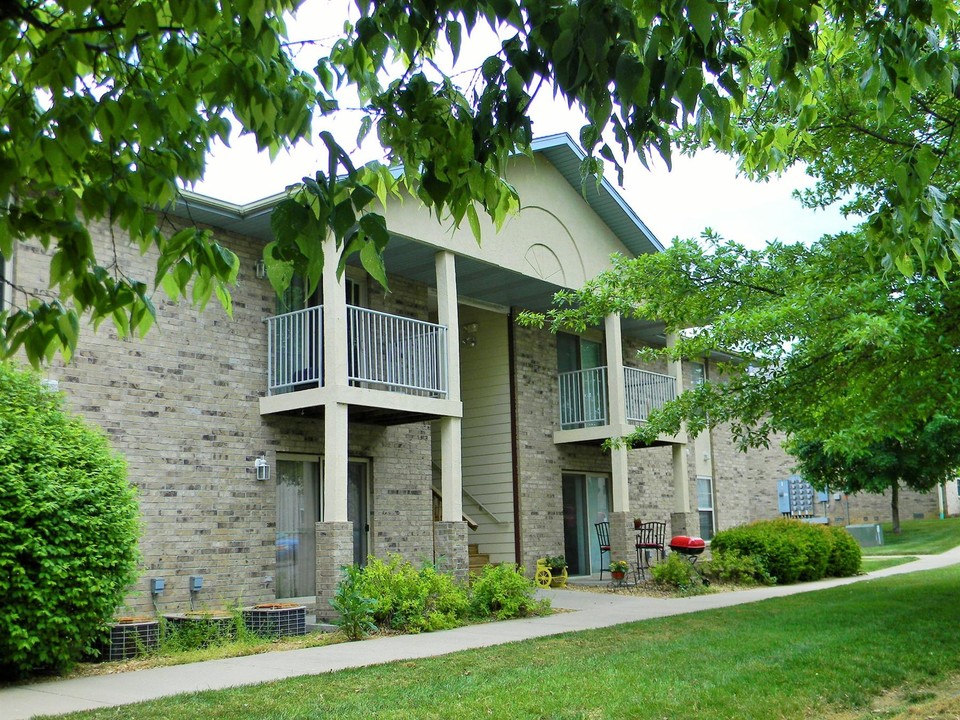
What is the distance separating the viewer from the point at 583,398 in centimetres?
1936

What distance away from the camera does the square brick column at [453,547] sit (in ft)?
44.7

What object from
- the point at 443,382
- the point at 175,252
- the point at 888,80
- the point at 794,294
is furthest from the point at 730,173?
the point at 175,252

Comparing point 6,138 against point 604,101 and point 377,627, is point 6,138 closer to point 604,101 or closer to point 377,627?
point 604,101

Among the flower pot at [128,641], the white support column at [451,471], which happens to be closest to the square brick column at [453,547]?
the white support column at [451,471]

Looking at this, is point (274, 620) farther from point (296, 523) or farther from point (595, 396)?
point (595, 396)

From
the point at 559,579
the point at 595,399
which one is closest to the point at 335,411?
the point at 559,579

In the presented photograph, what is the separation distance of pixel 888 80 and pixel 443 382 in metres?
10.1

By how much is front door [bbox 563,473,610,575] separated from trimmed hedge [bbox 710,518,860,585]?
280cm

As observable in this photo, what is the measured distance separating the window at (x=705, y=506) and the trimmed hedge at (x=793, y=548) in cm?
490

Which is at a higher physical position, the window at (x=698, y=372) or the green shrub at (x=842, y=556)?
the window at (x=698, y=372)

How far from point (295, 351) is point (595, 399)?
777cm

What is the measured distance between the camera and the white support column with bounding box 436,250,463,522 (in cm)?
1394

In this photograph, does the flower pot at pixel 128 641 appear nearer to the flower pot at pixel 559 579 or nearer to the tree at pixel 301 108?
the tree at pixel 301 108

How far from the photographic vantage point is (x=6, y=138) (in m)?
3.76
